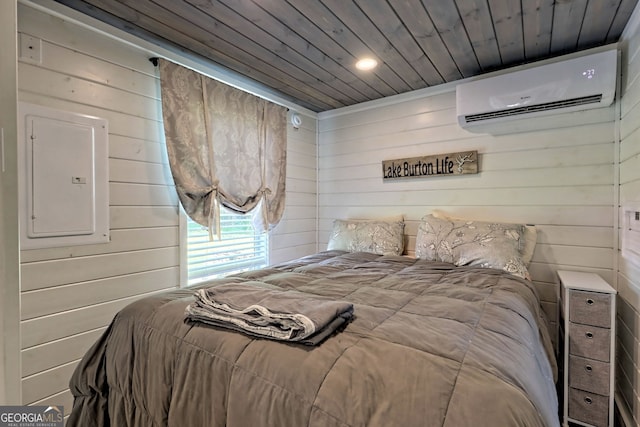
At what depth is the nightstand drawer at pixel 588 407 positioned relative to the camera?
5.33ft

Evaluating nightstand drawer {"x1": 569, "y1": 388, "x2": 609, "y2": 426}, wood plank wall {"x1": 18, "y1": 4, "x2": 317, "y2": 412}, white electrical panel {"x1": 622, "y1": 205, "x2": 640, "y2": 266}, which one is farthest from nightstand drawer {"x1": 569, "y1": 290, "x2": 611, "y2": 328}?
wood plank wall {"x1": 18, "y1": 4, "x2": 317, "y2": 412}

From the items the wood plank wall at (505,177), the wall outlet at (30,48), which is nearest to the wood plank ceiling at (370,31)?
the wall outlet at (30,48)

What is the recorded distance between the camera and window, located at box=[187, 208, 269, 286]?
2.31 m

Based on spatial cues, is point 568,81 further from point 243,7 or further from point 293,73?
point 243,7

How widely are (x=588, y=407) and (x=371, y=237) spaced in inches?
67.4

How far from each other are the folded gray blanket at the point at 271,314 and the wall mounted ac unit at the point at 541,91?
2.07 meters

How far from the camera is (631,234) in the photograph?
1736mm

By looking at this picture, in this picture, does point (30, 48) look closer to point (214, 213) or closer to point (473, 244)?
point (214, 213)

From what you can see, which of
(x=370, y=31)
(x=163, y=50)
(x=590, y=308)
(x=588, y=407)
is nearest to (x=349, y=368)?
(x=590, y=308)

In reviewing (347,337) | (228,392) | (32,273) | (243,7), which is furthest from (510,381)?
(32,273)

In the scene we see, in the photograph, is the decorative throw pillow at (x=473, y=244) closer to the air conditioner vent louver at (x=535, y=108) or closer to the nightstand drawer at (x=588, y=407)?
the nightstand drawer at (x=588, y=407)

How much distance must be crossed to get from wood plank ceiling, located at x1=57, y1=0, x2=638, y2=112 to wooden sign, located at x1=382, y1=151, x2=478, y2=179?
2.24ft

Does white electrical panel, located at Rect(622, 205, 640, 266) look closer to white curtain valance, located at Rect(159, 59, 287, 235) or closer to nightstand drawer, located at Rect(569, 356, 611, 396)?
nightstand drawer, located at Rect(569, 356, 611, 396)

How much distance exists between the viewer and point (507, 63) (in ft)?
7.57
